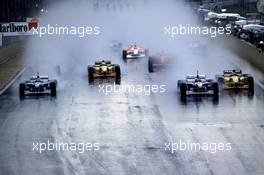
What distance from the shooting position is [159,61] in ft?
164

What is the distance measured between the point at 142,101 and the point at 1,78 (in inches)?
500

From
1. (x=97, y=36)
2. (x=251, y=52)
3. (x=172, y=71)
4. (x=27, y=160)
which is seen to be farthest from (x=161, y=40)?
(x=27, y=160)

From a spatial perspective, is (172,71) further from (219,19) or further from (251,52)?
(219,19)

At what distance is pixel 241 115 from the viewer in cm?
3225

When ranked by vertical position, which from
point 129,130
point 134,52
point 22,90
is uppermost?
point 134,52

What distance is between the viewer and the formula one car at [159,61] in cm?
4888

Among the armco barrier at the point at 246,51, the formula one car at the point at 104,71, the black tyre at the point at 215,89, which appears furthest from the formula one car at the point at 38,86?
the armco barrier at the point at 246,51

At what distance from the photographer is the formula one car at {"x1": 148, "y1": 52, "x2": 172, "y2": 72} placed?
48.9 metres

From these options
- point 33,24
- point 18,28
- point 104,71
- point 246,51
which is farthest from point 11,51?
point 104,71

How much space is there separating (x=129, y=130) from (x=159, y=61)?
20959mm

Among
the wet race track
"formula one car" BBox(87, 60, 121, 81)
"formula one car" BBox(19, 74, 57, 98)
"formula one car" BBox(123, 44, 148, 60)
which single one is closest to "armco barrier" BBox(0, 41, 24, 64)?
the wet race track

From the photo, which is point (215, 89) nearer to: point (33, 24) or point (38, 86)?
point (38, 86)

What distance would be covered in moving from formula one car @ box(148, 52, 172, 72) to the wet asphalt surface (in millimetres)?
4730

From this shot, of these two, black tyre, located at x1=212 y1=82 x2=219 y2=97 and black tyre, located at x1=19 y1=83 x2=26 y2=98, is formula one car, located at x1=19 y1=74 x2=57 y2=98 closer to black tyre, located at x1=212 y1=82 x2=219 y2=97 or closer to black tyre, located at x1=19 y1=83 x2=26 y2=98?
black tyre, located at x1=19 y1=83 x2=26 y2=98
